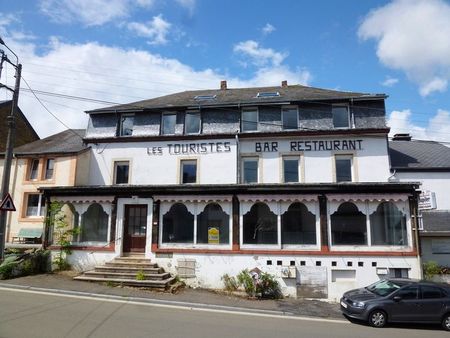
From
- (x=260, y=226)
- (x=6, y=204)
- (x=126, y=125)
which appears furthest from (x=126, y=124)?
(x=260, y=226)

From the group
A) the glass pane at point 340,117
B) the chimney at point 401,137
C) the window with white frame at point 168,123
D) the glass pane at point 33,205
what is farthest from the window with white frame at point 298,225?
A: the glass pane at point 33,205

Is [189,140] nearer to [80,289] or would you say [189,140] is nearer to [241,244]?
[241,244]

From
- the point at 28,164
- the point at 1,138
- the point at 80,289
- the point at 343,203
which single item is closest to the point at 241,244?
the point at 343,203

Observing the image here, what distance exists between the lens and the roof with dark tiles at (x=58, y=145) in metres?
21.8

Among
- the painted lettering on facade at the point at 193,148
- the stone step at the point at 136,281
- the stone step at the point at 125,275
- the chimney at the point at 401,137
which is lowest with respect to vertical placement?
the stone step at the point at 136,281

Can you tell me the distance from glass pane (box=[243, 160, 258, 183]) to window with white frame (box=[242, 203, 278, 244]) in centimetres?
338

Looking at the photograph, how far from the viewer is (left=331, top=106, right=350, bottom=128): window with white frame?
20144 mm

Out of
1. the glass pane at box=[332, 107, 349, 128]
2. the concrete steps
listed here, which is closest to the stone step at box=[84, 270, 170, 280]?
the concrete steps

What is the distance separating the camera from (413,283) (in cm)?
1268

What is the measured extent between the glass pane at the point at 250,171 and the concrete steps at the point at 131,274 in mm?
6723

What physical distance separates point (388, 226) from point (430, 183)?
27.2 feet

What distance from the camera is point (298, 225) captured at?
16406 mm

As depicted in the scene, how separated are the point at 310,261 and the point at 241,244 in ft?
9.74

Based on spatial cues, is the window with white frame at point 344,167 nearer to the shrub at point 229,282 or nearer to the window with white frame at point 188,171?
the window with white frame at point 188,171
